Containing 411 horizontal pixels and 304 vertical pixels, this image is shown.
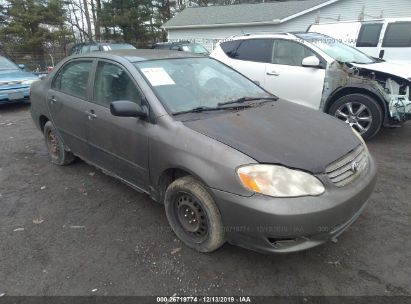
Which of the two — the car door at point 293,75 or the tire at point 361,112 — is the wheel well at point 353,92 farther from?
the car door at point 293,75

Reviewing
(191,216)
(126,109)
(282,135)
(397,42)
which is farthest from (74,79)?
(397,42)

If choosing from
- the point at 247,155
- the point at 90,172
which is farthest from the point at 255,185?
the point at 90,172

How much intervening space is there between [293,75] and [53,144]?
407cm

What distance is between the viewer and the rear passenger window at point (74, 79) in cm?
374

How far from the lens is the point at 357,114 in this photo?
5414 millimetres

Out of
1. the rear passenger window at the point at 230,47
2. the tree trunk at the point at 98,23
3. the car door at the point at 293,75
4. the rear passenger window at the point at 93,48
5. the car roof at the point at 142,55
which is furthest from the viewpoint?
the tree trunk at the point at 98,23

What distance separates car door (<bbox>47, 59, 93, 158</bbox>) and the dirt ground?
2.03ft

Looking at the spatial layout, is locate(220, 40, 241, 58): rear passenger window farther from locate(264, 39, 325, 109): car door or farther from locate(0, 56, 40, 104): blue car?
locate(0, 56, 40, 104): blue car

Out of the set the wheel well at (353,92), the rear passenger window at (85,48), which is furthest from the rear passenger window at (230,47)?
the rear passenger window at (85,48)

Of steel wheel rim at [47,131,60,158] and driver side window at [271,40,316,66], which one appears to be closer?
steel wheel rim at [47,131,60,158]

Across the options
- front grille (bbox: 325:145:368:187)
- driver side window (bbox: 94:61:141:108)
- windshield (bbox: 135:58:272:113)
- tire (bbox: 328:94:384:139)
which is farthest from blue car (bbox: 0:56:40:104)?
front grille (bbox: 325:145:368:187)

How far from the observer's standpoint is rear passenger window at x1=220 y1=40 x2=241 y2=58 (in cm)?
677

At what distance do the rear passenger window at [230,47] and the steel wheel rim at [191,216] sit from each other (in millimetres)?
4674

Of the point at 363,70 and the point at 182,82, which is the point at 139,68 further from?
the point at 363,70
